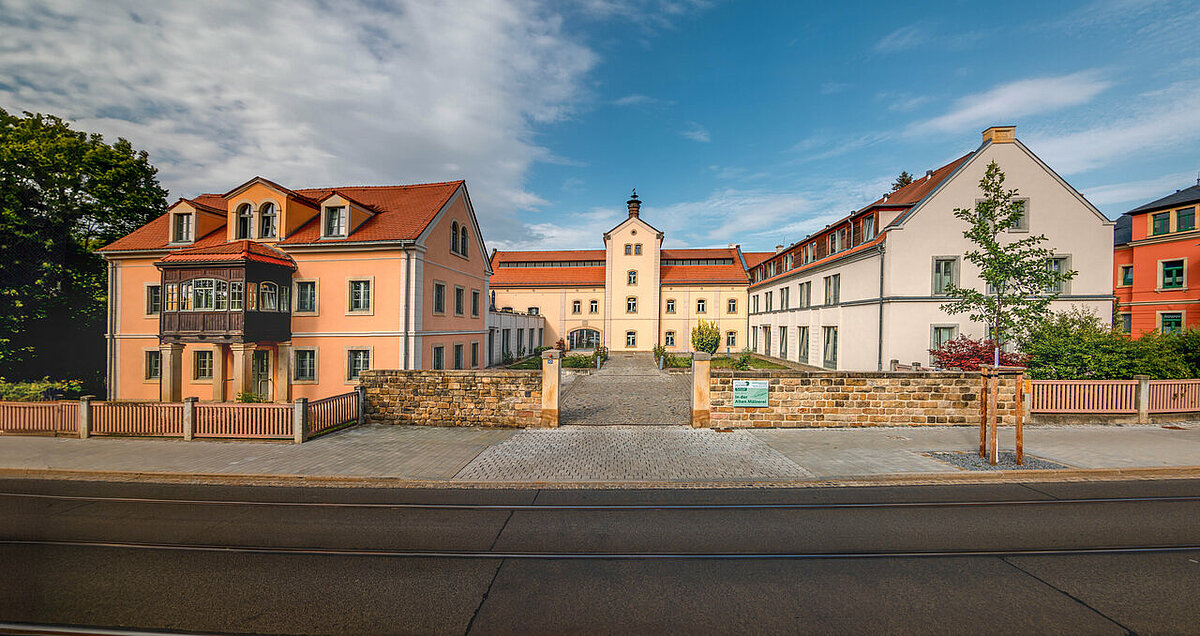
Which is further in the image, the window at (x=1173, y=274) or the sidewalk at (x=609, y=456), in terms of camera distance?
the window at (x=1173, y=274)

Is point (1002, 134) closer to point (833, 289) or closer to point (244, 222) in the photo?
point (833, 289)

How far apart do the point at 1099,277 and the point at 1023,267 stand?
10.6 metres

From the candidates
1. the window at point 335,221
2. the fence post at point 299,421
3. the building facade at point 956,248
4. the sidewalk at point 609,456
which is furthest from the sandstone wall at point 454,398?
the building facade at point 956,248

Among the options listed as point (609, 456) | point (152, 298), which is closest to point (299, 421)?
point (609, 456)

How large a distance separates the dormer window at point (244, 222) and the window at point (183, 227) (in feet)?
8.79

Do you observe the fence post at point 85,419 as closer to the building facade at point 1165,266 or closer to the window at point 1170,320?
the building facade at point 1165,266

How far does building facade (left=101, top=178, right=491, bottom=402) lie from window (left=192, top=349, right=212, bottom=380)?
0.15 feet

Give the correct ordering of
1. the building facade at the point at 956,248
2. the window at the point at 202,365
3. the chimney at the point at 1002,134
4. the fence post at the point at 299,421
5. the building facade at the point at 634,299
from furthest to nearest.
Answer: the building facade at the point at 634,299, the chimney at the point at 1002,134, the building facade at the point at 956,248, the window at the point at 202,365, the fence post at the point at 299,421

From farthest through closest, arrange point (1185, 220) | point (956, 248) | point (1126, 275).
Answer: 1. point (1126, 275)
2. point (1185, 220)
3. point (956, 248)

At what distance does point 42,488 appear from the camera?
28.8ft

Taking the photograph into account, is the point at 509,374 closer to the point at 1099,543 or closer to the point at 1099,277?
the point at 1099,543

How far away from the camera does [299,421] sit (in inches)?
461

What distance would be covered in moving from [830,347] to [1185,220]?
21.2 m

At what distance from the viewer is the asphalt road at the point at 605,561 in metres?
4.48
